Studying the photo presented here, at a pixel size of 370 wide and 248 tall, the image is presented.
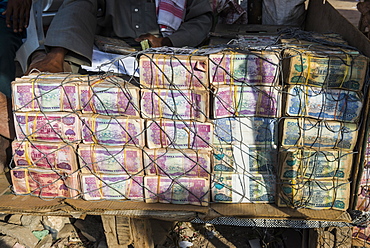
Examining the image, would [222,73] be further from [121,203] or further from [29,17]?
[29,17]

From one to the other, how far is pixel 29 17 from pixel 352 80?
2491 mm

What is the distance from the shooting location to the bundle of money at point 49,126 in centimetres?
203

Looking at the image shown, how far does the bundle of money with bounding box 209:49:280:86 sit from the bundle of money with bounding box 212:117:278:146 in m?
0.22

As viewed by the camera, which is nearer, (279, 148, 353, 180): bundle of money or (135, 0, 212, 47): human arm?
(279, 148, 353, 180): bundle of money

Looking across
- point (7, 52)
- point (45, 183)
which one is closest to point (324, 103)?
point (45, 183)

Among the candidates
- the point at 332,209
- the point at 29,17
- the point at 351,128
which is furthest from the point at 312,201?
the point at 29,17

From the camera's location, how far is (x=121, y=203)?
2.14 metres

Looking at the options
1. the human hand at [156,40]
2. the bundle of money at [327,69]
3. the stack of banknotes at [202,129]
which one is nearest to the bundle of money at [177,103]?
the stack of banknotes at [202,129]

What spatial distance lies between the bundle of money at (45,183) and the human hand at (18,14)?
1.37 m

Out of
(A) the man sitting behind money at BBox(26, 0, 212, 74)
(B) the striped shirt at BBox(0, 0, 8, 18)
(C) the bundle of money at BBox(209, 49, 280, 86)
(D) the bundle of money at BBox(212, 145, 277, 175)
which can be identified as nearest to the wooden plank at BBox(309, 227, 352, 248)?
(D) the bundle of money at BBox(212, 145, 277, 175)

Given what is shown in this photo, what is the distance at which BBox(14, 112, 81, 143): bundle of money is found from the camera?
2.03 m

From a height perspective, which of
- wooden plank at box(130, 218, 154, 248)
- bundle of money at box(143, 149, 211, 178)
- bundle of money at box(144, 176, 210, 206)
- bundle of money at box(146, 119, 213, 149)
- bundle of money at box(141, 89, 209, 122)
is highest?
bundle of money at box(141, 89, 209, 122)

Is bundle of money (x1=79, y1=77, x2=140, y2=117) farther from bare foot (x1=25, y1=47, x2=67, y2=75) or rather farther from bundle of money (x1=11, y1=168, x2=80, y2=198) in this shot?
bare foot (x1=25, y1=47, x2=67, y2=75)

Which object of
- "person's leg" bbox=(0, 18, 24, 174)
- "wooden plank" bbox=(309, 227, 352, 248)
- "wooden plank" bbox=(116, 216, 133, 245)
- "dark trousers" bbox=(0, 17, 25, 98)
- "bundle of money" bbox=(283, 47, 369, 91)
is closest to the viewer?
"bundle of money" bbox=(283, 47, 369, 91)
